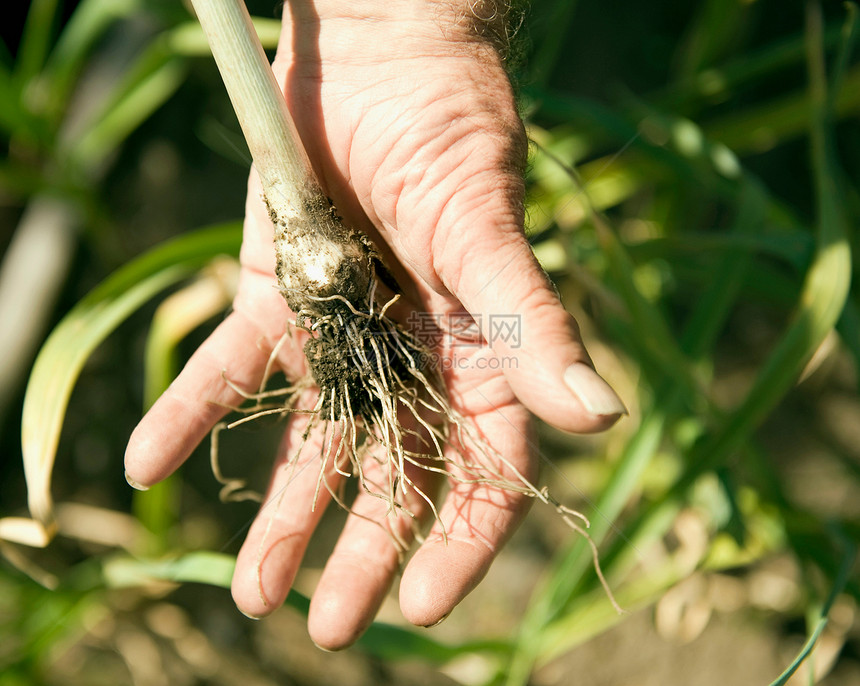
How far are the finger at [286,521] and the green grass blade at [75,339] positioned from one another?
0.29 meters

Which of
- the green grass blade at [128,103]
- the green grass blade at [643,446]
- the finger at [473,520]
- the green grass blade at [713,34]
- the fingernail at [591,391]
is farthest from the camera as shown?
the green grass blade at [128,103]

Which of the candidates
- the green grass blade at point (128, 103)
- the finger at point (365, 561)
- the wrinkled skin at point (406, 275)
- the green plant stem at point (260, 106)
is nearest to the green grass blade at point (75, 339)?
the wrinkled skin at point (406, 275)

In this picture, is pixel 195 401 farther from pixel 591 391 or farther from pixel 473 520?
pixel 591 391

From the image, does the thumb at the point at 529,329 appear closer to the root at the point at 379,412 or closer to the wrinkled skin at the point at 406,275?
the wrinkled skin at the point at 406,275

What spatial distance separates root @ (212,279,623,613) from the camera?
29.4 inches

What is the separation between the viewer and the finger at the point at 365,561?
27.1 inches

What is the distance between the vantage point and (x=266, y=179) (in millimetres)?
739

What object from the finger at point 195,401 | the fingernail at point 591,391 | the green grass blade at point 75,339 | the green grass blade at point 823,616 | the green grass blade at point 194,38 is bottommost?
the green grass blade at point 75,339

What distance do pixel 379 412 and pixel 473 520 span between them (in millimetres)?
197

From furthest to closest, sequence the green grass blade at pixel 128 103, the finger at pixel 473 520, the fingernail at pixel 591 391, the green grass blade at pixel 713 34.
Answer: the green grass blade at pixel 128 103 < the green grass blade at pixel 713 34 < the finger at pixel 473 520 < the fingernail at pixel 591 391

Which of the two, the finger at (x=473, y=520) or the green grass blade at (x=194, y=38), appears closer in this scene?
the finger at (x=473, y=520)

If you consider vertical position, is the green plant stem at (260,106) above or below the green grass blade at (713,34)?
below

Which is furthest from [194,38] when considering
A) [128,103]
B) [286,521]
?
[286,521]

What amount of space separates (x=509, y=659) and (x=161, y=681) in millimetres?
772
